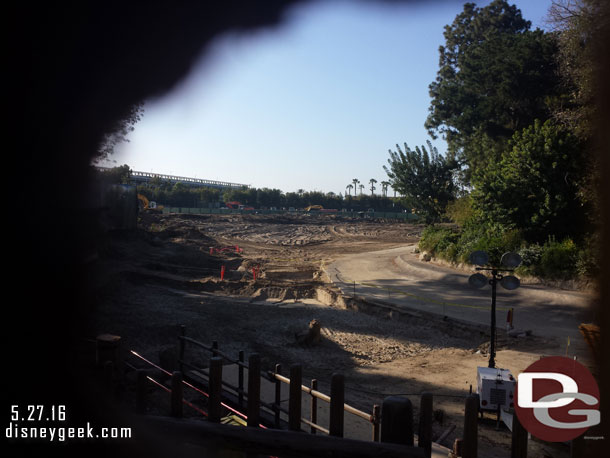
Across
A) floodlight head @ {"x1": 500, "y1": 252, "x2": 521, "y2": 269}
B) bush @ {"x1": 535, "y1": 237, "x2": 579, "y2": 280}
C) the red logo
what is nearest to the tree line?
bush @ {"x1": 535, "y1": 237, "x2": 579, "y2": 280}

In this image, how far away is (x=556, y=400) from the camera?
128 inches

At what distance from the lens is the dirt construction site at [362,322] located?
727cm

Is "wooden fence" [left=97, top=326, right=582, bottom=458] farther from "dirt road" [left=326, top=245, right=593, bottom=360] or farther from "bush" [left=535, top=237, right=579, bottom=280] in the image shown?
"bush" [left=535, top=237, right=579, bottom=280]

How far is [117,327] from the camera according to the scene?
28.3ft

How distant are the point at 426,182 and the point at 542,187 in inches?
362

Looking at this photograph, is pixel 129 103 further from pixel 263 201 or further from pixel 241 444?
pixel 263 201

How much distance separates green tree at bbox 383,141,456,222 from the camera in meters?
23.6

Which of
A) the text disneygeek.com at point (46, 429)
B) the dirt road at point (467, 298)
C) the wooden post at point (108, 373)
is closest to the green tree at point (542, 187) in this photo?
the dirt road at point (467, 298)

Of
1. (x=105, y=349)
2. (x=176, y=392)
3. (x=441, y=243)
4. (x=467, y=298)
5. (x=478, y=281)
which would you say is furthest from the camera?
(x=441, y=243)

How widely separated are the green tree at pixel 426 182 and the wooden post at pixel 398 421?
2236 cm

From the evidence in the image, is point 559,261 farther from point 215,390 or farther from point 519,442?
point 215,390

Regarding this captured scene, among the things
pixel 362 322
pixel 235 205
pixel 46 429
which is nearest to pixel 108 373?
pixel 46 429

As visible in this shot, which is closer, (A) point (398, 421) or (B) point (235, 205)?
(A) point (398, 421)

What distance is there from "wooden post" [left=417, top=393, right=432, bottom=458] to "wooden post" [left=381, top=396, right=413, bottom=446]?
0.45 feet
